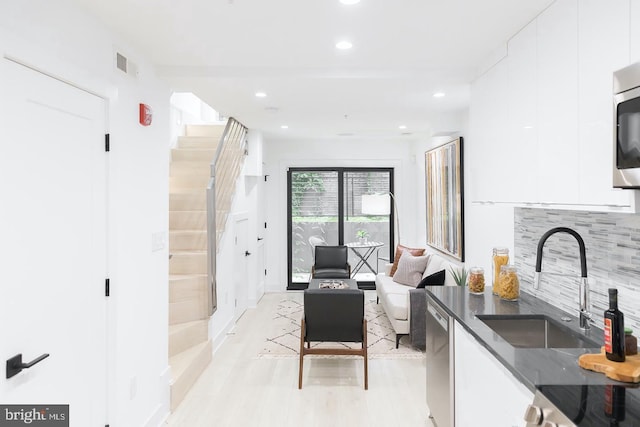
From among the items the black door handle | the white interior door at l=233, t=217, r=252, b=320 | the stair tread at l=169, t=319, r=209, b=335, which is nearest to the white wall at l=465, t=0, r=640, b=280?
the black door handle

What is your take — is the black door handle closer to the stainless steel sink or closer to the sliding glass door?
the stainless steel sink

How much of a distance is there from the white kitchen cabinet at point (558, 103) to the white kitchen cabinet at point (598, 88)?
5 cm

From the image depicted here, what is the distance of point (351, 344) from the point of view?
4426 mm

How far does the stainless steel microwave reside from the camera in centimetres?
134

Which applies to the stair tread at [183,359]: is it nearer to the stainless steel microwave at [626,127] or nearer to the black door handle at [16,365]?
the black door handle at [16,365]

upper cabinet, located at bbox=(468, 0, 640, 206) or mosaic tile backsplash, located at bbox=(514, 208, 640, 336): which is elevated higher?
upper cabinet, located at bbox=(468, 0, 640, 206)

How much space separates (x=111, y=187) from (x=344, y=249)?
14.7ft

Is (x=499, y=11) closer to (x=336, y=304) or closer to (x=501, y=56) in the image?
(x=501, y=56)

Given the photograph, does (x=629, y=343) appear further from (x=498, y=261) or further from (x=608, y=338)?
(x=498, y=261)

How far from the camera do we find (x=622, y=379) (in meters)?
1.40

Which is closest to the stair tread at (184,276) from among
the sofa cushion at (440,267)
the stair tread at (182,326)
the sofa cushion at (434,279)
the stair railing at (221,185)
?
the stair railing at (221,185)

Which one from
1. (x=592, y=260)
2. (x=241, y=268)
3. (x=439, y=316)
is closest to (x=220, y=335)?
(x=241, y=268)

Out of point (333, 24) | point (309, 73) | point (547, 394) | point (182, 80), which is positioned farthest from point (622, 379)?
point (182, 80)

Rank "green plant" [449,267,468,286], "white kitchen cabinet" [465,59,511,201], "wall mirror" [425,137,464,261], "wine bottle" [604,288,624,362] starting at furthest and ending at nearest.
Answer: "wall mirror" [425,137,464,261] < "green plant" [449,267,468,286] < "white kitchen cabinet" [465,59,511,201] < "wine bottle" [604,288,624,362]
